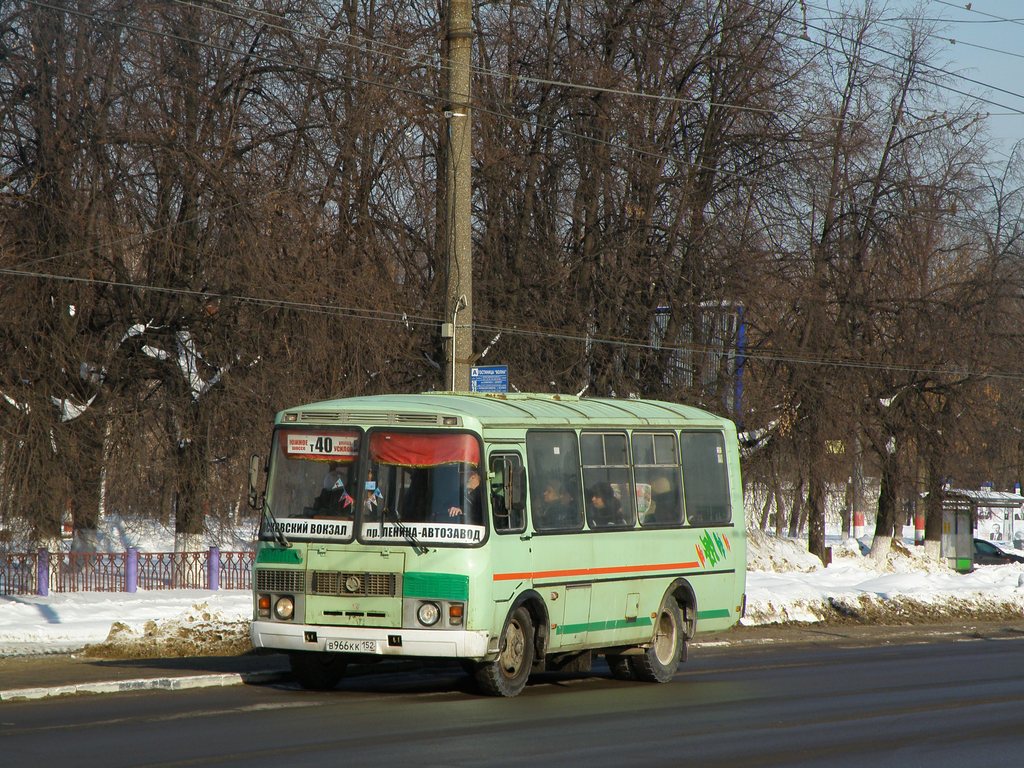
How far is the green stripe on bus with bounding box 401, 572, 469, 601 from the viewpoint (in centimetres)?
1312

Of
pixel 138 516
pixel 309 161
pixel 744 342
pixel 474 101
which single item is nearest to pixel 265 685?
pixel 138 516

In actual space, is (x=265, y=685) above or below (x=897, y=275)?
below

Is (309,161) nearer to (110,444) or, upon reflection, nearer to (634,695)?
(110,444)

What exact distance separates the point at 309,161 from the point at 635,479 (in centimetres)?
1429

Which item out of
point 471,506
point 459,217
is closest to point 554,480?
point 471,506

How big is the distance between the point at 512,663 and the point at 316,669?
194cm

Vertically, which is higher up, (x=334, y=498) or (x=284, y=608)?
(x=334, y=498)

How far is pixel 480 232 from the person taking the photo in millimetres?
31578

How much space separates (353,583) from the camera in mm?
13453

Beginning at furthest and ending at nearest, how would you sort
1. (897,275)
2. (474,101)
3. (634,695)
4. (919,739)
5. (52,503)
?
(897,275), (474,101), (52,503), (634,695), (919,739)

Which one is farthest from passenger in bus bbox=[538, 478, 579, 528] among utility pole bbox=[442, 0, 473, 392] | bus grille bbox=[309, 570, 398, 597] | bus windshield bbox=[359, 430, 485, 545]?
utility pole bbox=[442, 0, 473, 392]

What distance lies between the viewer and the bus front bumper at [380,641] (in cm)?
1308

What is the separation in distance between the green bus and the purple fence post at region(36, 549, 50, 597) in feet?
39.3

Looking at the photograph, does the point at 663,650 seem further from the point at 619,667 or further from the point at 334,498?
the point at 334,498
